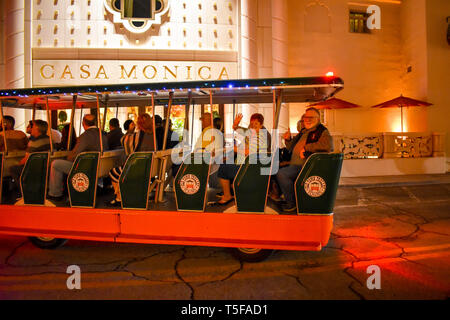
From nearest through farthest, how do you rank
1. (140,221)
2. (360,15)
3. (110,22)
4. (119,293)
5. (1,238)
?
(119,293)
(140,221)
(1,238)
(110,22)
(360,15)

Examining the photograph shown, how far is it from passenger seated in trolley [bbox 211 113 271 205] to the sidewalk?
22.8 ft

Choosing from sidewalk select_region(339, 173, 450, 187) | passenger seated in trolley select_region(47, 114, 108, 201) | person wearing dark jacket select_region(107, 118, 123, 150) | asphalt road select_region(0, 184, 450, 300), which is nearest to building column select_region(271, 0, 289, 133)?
sidewalk select_region(339, 173, 450, 187)

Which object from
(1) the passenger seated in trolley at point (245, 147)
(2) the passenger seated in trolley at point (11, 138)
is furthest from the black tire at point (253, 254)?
(2) the passenger seated in trolley at point (11, 138)

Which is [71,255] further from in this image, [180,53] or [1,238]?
[180,53]

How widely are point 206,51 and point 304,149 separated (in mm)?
9422

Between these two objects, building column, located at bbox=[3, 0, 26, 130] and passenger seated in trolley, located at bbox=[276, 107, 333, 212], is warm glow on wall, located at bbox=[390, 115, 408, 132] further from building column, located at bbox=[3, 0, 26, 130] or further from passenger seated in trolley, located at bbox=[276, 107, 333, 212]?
building column, located at bbox=[3, 0, 26, 130]

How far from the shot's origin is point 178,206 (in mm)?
4559

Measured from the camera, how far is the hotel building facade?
12.2 metres

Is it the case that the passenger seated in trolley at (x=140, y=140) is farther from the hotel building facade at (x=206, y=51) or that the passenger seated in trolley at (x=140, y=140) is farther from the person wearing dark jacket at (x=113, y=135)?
the hotel building facade at (x=206, y=51)

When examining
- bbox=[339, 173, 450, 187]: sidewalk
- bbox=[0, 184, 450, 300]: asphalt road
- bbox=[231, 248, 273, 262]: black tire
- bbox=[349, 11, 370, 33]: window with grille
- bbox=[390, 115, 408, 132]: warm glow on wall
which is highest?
bbox=[349, 11, 370, 33]: window with grille
